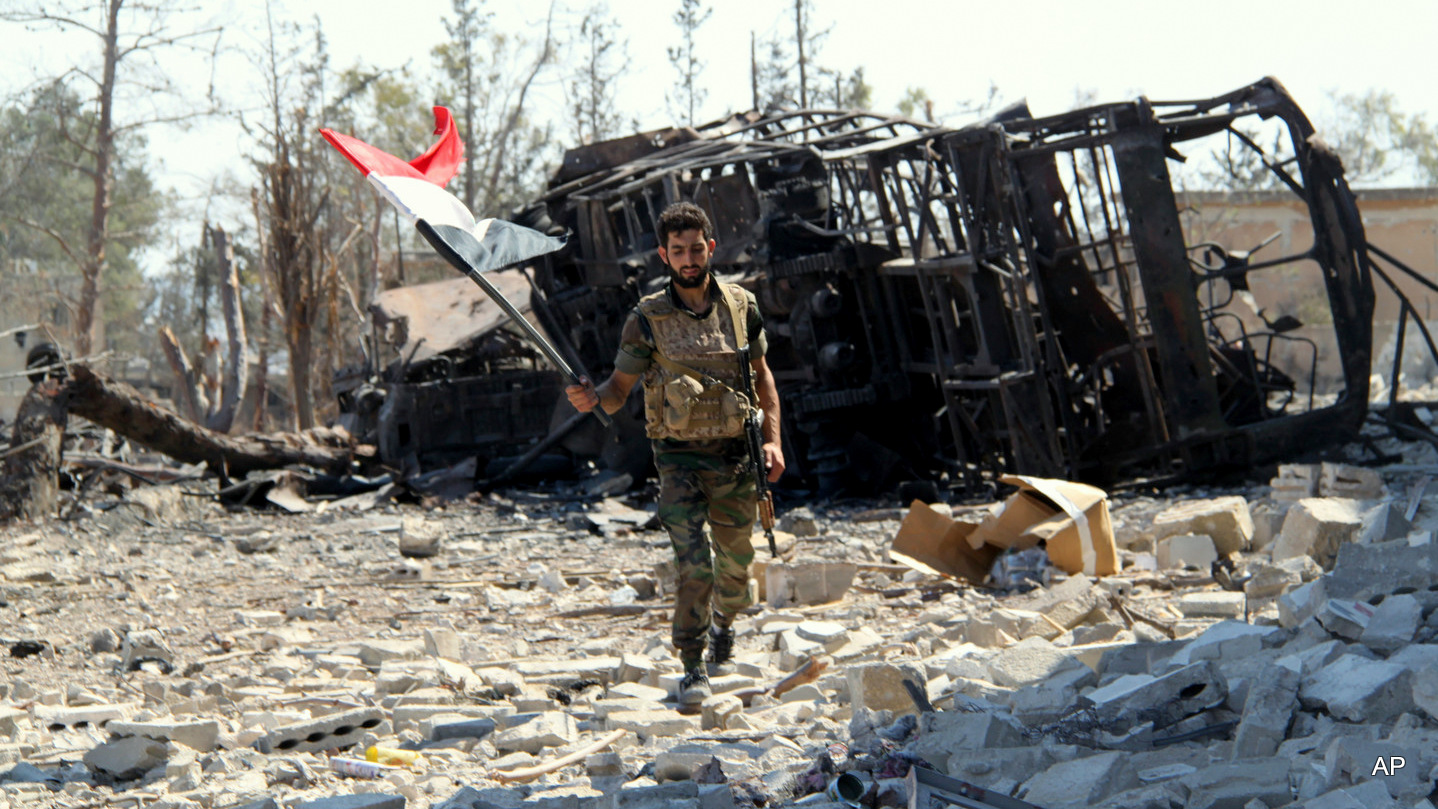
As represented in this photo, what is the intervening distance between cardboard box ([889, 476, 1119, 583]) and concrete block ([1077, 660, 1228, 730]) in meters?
2.62

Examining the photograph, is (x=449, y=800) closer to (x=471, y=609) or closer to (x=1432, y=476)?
(x=471, y=609)

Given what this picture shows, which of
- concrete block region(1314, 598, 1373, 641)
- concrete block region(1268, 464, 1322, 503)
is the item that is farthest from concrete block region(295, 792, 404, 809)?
concrete block region(1268, 464, 1322, 503)

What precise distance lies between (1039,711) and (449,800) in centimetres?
183

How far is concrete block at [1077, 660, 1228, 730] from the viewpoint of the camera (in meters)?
3.91

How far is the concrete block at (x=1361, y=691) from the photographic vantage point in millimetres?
3646

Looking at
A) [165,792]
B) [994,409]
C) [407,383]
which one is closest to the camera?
[165,792]

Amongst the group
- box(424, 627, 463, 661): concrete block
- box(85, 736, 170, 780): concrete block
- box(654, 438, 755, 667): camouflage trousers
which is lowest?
box(424, 627, 463, 661): concrete block

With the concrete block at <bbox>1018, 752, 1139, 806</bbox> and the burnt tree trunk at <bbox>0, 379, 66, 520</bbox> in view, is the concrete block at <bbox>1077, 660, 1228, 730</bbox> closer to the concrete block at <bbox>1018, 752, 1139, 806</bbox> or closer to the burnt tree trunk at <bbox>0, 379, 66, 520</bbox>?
the concrete block at <bbox>1018, 752, 1139, 806</bbox>

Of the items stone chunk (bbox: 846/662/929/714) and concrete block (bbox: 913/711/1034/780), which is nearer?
concrete block (bbox: 913/711/1034/780)

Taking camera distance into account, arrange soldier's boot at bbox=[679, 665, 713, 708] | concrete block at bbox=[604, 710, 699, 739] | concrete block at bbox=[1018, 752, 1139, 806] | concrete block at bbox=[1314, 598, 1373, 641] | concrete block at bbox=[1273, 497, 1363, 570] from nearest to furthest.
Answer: concrete block at bbox=[1018, 752, 1139, 806]
concrete block at bbox=[1314, 598, 1373, 641]
concrete block at bbox=[604, 710, 699, 739]
soldier's boot at bbox=[679, 665, 713, 708]
concrete block at bbox=[1273, 497, 1363, 570]

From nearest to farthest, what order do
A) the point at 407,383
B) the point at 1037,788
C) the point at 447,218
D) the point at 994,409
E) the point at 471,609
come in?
the point at 1037,788 < the point at 447,218 < the point at 471,609 < the point at 994,409 < the point at 407,383

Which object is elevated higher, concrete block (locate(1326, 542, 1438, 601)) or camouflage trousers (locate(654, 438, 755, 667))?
camouflage trousers (locate(654, 438, 755, 667))

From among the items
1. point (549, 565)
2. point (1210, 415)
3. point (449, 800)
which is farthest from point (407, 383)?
point (449, 800)

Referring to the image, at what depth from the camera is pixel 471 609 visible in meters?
7.50
